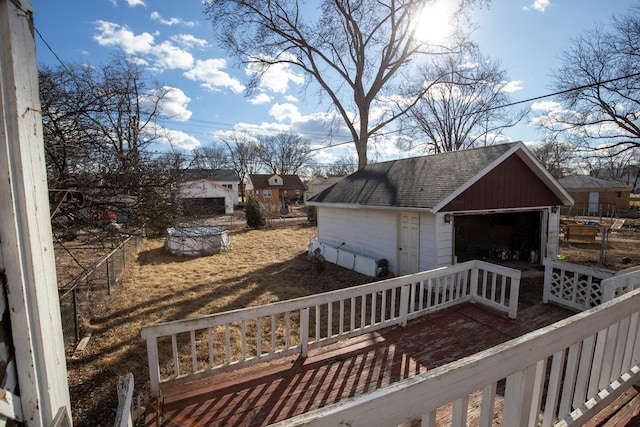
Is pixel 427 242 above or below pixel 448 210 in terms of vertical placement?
below

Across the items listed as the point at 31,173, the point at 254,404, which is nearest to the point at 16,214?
the point at 31,173

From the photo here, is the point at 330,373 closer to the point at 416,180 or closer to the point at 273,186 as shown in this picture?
the point at 416,180

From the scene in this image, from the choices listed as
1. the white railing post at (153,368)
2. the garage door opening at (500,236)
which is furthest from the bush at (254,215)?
the white railing post at (153,368)

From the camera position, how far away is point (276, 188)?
144 feet

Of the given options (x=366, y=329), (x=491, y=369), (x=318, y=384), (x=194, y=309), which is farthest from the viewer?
(x=194, y=309)

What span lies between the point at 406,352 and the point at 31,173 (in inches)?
171

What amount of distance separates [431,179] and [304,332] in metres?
6.71

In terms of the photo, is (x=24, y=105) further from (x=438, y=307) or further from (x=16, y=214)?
(x=438, y=307)

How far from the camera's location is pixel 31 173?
883 mm

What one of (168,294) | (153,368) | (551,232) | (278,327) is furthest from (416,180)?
(153,368)

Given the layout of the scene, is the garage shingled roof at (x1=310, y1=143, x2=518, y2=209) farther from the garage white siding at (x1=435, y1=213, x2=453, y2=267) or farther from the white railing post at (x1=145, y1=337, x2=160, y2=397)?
A: the white railing post at (x1=145, y1=337, x2=160, y2=397)

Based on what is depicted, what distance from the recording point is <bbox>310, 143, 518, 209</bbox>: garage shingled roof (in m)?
8.09

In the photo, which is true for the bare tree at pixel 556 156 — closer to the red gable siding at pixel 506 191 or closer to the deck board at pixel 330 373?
the red gable siding at pixel 506 191

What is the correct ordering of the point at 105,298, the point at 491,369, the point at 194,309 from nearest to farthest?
the point at 491,369 < the point at 194,309 < the point at 105,298
